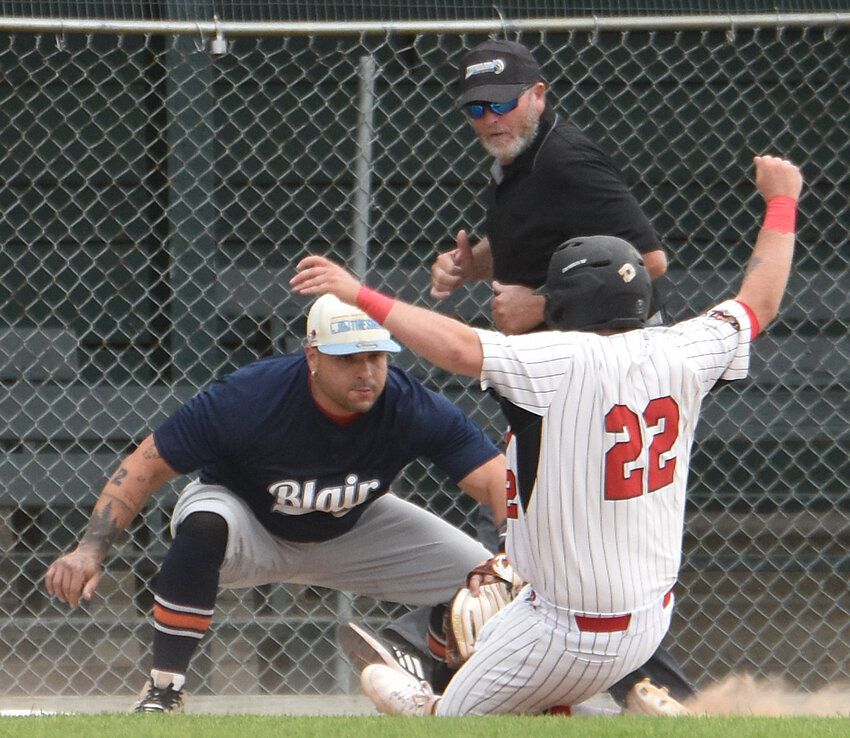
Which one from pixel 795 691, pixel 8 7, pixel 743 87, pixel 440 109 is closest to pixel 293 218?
pixel 440 109

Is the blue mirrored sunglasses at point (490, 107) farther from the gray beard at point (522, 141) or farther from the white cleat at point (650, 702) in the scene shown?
the white cleat at point (650, 702)

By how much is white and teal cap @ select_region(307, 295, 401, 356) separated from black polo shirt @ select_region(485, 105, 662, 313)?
1.45 feet

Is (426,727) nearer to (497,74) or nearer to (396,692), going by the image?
(396,692)

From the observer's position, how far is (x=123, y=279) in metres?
6.16

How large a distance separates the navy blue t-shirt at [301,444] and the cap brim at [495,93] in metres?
0.94

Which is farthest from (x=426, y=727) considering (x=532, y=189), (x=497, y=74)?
(x=497, y=74)

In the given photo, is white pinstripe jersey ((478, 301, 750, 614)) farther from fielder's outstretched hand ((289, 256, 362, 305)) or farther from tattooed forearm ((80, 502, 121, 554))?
tattooed forearm ((80, 502, 121, 554))

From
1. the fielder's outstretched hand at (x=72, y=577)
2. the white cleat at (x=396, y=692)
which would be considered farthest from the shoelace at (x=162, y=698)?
the white cleat at (x=396, y=692)

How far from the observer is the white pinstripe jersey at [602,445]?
2.82m

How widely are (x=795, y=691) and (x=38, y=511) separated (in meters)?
3.45

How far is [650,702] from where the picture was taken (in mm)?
3480

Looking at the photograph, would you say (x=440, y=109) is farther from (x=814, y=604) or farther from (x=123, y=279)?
(x=814, y=604)

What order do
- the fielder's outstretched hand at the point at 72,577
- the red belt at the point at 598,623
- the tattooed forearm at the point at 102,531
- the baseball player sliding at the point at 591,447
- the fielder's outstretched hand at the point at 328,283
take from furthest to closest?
the tattooed forearm at the point at 102,531, the fielder's outstretched hand at the point at 72,577, the red belt at the point at 598,623, the baseball player sliding at the point at 591,447, the fielder's outstretched hand at the point at 328,283

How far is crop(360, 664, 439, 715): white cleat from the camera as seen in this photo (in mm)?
3330
